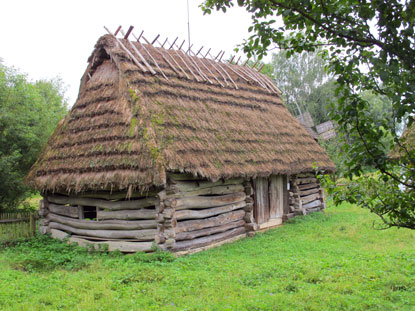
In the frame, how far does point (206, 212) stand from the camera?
10500 mm

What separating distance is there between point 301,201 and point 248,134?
465 cm

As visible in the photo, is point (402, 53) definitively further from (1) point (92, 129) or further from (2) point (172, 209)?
(1) point (92, 129)

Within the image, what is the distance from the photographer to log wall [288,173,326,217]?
49.4 feet

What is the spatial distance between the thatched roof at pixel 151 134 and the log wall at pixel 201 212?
75 cm

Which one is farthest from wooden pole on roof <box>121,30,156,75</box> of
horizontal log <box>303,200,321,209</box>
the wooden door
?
horizontal log <box>303,200,321,209</box>

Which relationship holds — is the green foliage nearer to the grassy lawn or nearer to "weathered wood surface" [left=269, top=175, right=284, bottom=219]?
the grassy lawn

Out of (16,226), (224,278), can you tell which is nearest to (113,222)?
(224,278)

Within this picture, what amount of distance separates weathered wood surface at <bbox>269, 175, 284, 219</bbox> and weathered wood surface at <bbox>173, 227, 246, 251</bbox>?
234cm

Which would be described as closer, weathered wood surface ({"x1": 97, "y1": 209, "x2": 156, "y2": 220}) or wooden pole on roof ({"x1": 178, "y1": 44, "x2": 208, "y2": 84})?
weathered wood surface ({"x1": 97, "y1": 209, "x2": 156, "y2": 220})

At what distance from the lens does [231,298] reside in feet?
19.7

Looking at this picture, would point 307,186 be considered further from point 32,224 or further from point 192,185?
point 32,224

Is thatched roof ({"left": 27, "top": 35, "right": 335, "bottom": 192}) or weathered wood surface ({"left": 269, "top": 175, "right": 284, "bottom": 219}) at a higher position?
thatched roof ({"left": 27, "top": 35, "right": 335, "bottom": 192})

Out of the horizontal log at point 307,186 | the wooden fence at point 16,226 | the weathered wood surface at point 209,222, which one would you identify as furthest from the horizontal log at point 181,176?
the horizontal log at point 307,186

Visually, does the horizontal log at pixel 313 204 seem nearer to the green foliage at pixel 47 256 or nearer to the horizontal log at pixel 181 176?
the horizontal log at pixel 181 176
